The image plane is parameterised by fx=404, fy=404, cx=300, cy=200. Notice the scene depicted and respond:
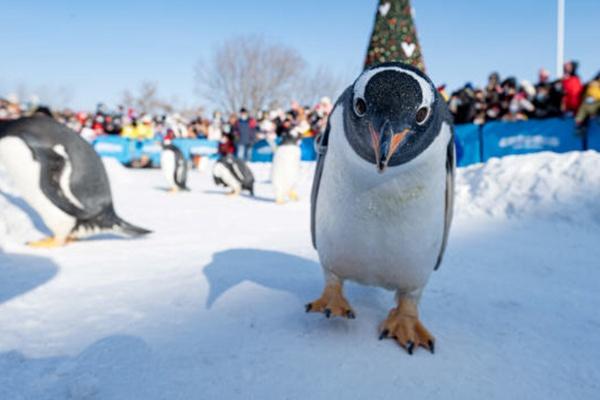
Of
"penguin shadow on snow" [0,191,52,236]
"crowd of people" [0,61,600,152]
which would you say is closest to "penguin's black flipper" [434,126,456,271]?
"crowd of people" [0,61,600,152]

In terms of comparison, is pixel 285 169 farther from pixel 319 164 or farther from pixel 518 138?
pixel 319 164

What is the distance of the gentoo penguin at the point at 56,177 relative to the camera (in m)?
2.37

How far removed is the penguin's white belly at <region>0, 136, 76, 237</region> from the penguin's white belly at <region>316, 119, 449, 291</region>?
1899 millimetres

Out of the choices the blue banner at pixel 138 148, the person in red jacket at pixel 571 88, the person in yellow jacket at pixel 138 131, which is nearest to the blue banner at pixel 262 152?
the blue banner at pixel 138 148

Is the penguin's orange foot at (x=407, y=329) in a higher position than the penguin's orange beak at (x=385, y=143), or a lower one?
lower

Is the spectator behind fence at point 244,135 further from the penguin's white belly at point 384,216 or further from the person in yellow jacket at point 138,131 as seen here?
the penguin's white belly at point 384,216

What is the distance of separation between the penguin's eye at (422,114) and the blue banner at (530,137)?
529 cm

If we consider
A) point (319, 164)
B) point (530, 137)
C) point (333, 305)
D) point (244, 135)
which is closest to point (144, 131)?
point (244, 135)

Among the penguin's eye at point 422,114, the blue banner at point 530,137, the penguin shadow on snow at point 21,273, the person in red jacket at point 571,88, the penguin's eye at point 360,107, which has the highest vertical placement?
the person in red jacket at point 571,88

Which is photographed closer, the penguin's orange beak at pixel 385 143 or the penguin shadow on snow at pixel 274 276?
the penguin's orange beak at pixel 385 143

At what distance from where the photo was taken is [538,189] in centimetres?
336

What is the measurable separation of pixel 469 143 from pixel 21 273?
19.9 ft

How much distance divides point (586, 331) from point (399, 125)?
→ 1031 millimetres

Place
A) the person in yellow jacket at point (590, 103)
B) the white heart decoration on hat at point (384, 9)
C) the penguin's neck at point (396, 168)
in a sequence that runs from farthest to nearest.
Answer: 1. the person in yellow jacket at point (590, 103)
2. the white heart decoration on hat at point (384, 9)
3. the penguin's neck at point (396, 168)
